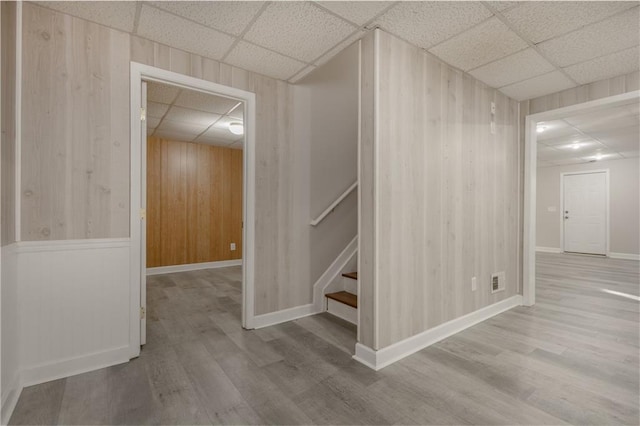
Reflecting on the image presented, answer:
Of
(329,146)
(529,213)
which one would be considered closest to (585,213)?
(529,213)

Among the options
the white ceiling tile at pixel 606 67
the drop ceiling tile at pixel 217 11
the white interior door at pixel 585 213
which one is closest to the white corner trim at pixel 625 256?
the white interior door at pixel 585 213

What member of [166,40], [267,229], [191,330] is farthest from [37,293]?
[166,40]

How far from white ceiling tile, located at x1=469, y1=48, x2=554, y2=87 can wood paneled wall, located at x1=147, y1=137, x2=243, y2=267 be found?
4.62 m

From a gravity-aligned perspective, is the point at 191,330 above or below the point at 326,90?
below

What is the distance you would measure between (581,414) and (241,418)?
1.78 meters

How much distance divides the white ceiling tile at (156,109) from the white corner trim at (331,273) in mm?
2794

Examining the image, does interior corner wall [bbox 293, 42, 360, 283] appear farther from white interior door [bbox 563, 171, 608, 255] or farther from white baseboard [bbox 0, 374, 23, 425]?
white interior door [bbox 563, 171, 608, 255]

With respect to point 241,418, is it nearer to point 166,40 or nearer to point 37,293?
point 37,293

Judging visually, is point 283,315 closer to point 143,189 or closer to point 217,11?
point 143,189

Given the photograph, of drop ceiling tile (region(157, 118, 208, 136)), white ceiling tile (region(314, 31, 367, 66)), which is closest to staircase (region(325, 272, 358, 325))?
white ceiling tile (region(314, 31, 367, 66))

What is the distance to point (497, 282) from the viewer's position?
3.23 metres

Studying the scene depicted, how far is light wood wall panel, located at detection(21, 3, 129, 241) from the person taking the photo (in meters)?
1.89

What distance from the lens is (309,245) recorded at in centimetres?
321

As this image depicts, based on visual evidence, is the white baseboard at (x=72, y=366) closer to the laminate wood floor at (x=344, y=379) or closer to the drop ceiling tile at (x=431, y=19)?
the laminate wood floor at (x=344, y=379)
